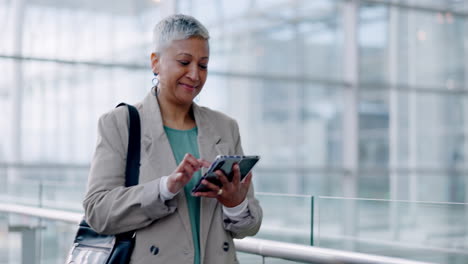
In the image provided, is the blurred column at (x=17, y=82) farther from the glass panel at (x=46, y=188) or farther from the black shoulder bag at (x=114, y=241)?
the black shoulder bag at (x=114, y=241)

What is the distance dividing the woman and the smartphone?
0.02m

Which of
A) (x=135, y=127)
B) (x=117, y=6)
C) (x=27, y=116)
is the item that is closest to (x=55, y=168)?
(x=27, y=116)

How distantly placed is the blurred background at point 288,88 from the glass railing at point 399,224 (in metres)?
0.14

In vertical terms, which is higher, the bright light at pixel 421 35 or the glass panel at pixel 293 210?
the bright light at pixel 421 35

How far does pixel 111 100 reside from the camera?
32.8ft

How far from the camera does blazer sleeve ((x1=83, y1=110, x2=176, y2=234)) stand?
204 centimetres

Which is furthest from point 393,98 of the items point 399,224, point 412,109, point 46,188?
point 46,188

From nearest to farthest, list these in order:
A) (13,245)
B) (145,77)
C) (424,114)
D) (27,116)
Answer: (13,245) < (27,116) < (145,77) < (424,114)

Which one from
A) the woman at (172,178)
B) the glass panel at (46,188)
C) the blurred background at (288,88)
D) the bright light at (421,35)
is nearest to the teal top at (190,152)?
the woman at (172,178)

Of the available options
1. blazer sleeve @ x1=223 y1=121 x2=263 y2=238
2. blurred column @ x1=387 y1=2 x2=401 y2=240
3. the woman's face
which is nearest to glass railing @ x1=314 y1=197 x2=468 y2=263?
blazer sleeve @ x1=223 y1=121 x2=263 y2=238

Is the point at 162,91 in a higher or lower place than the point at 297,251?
higher

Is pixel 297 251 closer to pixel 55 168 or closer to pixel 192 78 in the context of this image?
pixel 192 78

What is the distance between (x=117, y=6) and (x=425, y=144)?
21.2 feet

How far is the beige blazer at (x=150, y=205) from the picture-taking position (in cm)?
206
